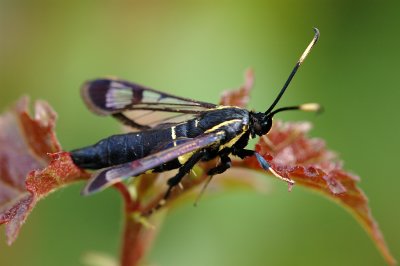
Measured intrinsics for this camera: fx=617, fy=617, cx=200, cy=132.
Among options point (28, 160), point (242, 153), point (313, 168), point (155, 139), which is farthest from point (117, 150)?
point (313, 168)

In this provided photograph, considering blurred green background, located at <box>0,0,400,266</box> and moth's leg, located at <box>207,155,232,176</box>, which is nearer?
moth's leg, located at <box>207,155,232,176</box>

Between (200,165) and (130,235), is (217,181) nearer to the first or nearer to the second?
(200,165)

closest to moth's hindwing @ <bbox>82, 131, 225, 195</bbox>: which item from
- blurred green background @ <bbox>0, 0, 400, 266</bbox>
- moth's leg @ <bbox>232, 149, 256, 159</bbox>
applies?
moth's leg @ <bbox>232, 149, 256, 159</bbox>

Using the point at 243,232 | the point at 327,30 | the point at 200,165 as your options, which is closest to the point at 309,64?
the point at 327,30

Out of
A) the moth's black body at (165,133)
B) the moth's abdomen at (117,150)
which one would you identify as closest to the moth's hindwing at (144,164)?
the moth's black body at (165,133)

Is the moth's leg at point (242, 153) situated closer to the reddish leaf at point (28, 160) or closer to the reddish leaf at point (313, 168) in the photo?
the reddish leaf at point (313, 168)

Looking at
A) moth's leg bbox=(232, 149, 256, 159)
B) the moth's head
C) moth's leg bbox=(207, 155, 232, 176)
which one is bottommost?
moth's leg bbox=(207, 155, 232, 176)

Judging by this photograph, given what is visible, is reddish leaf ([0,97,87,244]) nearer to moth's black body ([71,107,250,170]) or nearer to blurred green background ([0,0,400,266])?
moth's black body ([71,107,250,170])
